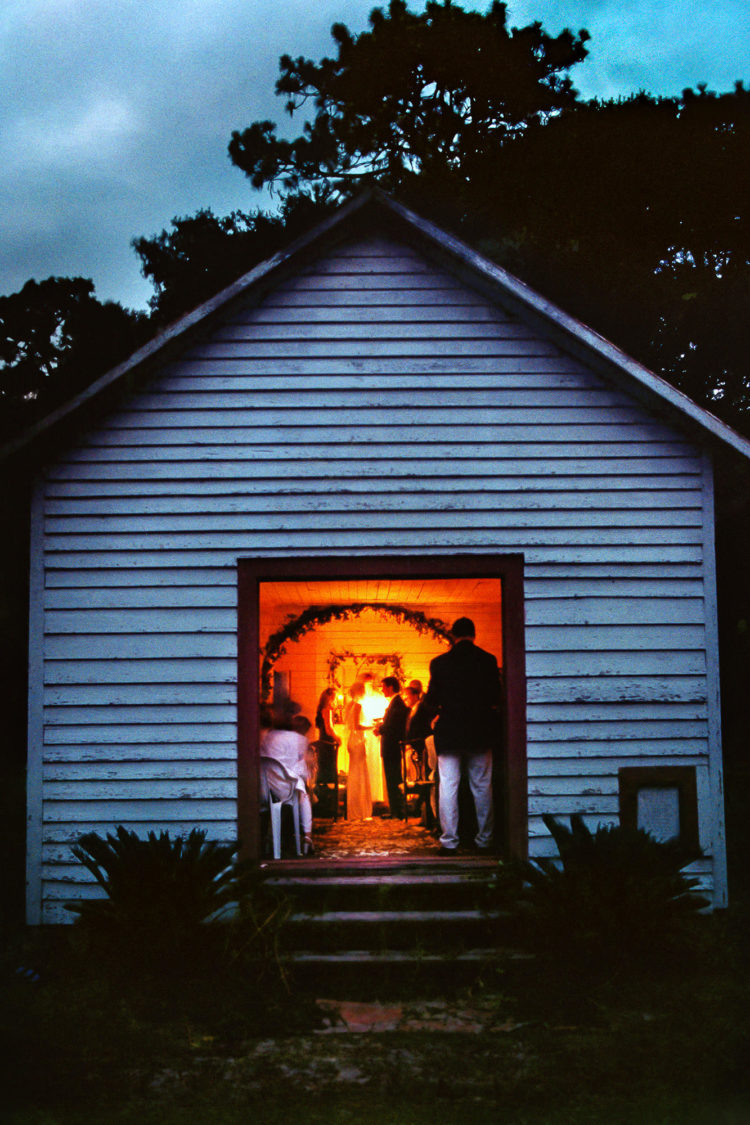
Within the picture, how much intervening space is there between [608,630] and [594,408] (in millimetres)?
1729

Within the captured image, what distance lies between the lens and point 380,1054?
5449 mm

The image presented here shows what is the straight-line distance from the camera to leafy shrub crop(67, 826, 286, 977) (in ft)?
21.7

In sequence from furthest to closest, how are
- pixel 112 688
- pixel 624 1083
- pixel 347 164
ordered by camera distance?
pixel 347 164 → pixel 112 688 → pixel 624 1083

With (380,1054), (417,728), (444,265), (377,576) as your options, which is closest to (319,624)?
(417,728)

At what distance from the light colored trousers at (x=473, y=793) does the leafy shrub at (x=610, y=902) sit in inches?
70.9

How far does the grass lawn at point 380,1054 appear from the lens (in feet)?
15.6

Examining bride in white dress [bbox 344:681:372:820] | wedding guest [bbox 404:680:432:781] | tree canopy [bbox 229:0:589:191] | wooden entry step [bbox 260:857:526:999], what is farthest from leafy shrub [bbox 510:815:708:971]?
tree canopy [bbox 229:0:589:191]

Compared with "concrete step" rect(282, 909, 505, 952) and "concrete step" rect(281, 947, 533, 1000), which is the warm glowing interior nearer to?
"concrete step" rect(282, 909, 505, 952)

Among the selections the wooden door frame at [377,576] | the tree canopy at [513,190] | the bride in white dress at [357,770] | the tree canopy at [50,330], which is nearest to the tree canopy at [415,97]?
the tree canopy at [513,190]

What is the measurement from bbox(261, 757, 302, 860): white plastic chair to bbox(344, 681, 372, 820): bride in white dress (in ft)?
14.6

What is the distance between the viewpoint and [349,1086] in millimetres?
5047

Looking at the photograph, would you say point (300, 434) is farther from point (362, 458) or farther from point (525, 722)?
point (525, 722)

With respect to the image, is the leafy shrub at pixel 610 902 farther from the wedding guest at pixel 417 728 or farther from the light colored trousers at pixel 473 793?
the wedding guest at pixel 417 728

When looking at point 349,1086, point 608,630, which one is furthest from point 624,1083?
point 608,630
